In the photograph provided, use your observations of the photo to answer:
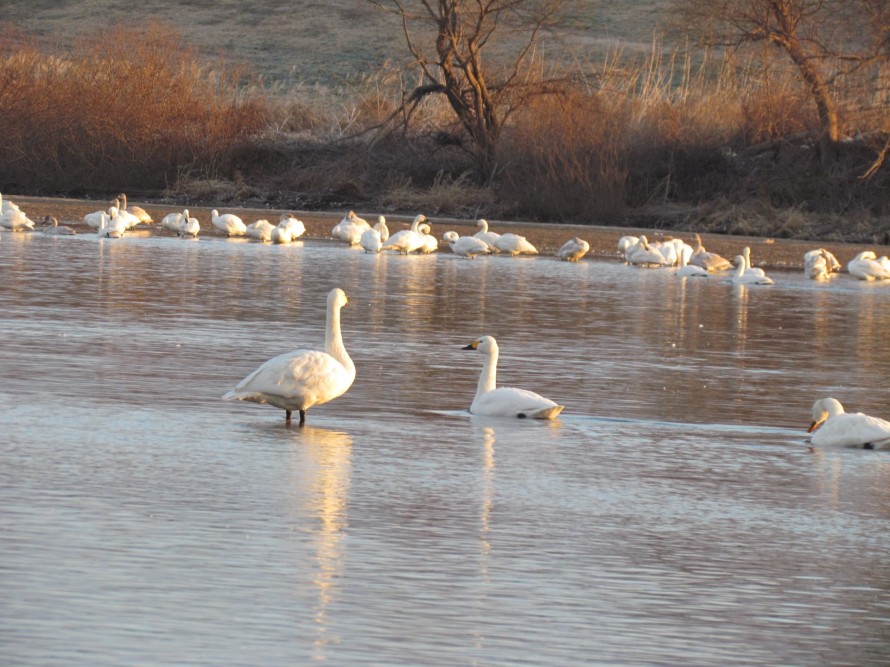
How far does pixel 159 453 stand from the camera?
8.12 metres

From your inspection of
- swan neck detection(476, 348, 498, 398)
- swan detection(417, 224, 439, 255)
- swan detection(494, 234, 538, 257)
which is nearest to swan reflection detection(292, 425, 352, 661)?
swan neck detection(476, 348, 498, 398)

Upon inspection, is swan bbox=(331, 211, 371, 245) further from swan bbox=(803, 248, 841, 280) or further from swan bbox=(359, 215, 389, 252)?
swan bbox=(803, 248, 841, 280)

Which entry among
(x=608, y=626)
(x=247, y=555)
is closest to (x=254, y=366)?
(x=247, y=555)

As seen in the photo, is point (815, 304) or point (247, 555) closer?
point (247, 555)

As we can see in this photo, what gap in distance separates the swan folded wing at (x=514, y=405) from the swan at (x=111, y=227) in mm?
17311

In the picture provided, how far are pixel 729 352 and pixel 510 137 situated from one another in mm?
23169

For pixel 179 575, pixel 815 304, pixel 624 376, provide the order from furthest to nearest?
1. pixel 815 304
2. pixel 624 376
3. pixel 179 575

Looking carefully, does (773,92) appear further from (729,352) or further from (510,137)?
(729,352)

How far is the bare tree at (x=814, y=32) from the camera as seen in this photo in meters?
34.1

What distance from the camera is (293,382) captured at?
895cm

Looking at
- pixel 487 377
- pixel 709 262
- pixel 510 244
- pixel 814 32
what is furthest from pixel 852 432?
pixel 814 32

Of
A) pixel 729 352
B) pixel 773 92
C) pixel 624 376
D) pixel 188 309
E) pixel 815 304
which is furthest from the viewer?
pixel 773 92

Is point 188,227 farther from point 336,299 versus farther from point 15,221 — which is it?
point 336,299

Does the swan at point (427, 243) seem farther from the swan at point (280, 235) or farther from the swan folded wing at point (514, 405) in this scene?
the swan folded wing at point (514, 405)
